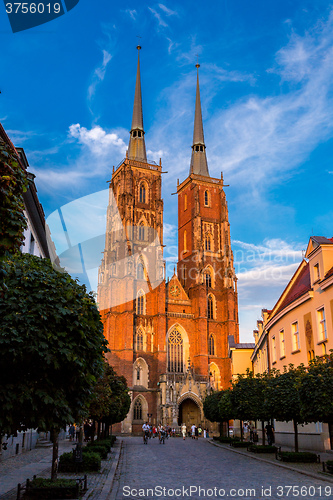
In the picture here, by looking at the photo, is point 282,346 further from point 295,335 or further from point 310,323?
point 310,323

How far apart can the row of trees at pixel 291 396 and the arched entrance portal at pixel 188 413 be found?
3352 centimetres

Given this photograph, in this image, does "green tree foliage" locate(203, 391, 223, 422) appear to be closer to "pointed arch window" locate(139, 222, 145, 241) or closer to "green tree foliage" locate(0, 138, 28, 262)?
"green tree foliage" locate(0, 138, 28, 262)

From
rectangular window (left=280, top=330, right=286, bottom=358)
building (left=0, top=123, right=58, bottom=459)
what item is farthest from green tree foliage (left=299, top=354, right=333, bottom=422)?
rectangular window (left=280, top=330, right=286, bottom=358)

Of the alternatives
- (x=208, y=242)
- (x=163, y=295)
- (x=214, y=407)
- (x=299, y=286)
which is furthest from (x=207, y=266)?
(x=299, y=286)

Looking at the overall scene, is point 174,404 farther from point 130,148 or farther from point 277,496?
point 277,496

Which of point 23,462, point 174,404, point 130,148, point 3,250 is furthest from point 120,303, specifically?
point 3,250

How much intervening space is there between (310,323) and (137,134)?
67417mm

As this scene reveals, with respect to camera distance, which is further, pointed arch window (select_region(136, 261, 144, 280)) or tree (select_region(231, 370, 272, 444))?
pointed arch window (select_region(136, 261, 144, 280))

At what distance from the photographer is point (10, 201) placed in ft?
19.6

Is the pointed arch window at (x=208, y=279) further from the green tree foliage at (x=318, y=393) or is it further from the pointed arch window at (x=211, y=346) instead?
the green tree foliage at (x=318, y=393)

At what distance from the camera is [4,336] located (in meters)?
9.58

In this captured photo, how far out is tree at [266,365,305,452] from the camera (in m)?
20.0

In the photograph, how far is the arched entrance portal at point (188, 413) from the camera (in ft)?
212

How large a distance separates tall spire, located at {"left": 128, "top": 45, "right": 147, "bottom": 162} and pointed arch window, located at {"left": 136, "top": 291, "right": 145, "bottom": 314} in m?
25.8
